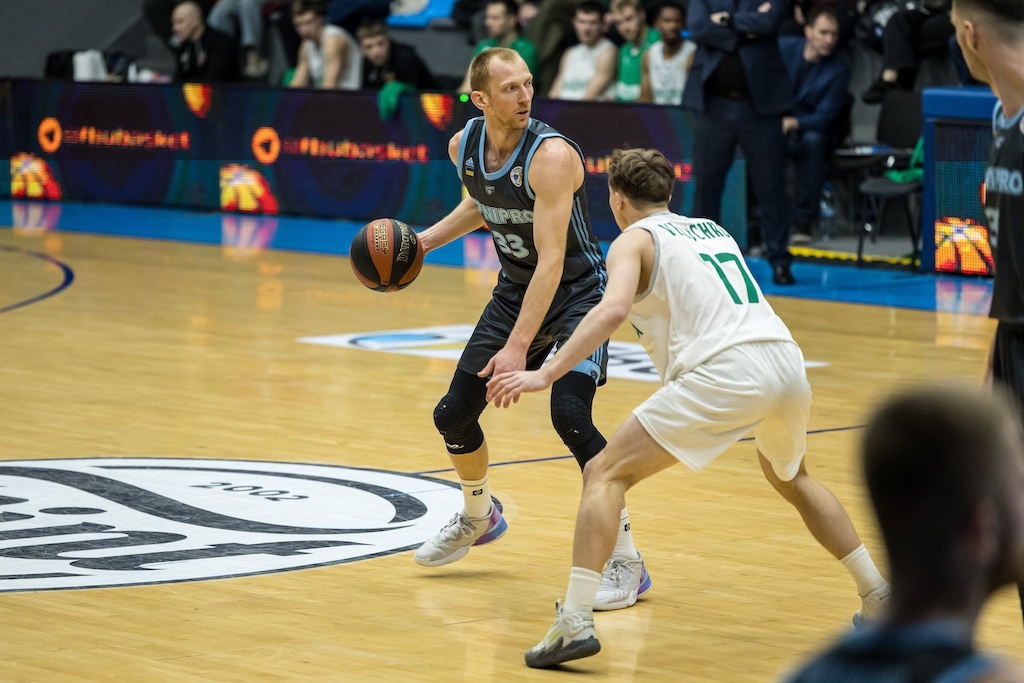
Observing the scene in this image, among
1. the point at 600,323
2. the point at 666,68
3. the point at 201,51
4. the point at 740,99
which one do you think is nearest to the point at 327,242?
the point at 666,68

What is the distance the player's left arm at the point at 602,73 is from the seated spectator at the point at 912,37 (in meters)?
2.70

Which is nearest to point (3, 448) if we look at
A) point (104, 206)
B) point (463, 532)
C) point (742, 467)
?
point (463, 532)

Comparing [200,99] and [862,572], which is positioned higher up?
[862,572]

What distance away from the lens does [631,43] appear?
1602 cm

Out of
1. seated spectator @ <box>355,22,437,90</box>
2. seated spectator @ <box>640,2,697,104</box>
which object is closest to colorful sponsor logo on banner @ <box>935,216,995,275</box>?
seated spectator @ <box>640,2,697,104</box>

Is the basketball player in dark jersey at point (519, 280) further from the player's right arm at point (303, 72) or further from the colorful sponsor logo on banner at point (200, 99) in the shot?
the colorful sponsor logo on banner at point (200, 99)

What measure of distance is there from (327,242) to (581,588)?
12.2m

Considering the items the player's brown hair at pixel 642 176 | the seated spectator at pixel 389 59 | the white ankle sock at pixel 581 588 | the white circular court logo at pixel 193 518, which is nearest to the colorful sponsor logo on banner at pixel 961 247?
the seated spectator at pixel 389 59

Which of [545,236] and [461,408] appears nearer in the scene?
[545,236]

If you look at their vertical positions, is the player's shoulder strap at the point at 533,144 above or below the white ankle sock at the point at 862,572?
above

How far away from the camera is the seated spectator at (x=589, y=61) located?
1620 centimetres

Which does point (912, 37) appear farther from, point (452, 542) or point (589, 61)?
point (452, 542)

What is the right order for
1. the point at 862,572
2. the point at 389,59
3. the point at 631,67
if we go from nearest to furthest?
the point at 862,572 → the point at 631,67 → the point at 389,59

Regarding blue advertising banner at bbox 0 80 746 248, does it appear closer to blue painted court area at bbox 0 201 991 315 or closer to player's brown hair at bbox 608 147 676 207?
blue painted court area at bbox 0 201 991 315
